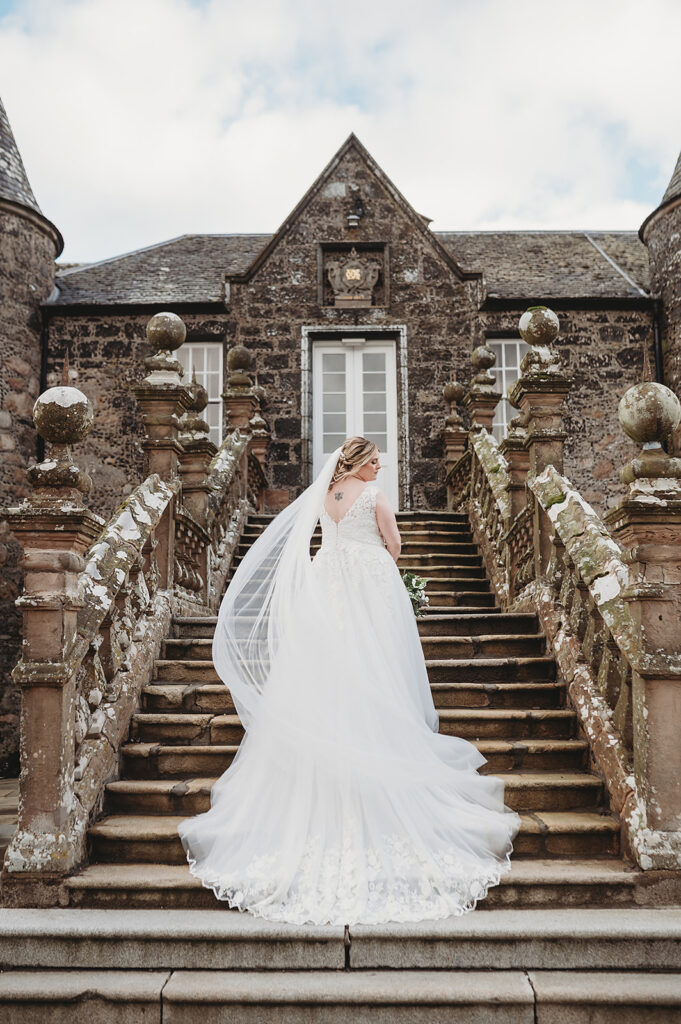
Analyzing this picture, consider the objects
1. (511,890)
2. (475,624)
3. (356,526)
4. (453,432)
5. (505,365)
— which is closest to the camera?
(511,890)

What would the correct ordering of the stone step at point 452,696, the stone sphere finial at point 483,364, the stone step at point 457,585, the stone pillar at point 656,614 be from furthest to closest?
the stone sphere finial at point 483,364 → the stone step at point 457,585 → the stone step at point 452,696 → the stone pillar at point 656,614

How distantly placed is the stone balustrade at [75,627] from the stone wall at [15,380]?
6.09 metres

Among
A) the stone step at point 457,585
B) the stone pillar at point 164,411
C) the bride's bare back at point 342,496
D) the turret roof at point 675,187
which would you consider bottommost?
the stone step at point 457,585

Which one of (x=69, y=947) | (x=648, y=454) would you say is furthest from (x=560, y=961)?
(x=648, y=454)

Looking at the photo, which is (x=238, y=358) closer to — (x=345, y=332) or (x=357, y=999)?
(x=345, y=332)

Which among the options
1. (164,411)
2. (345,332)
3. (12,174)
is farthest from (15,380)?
(164,411)

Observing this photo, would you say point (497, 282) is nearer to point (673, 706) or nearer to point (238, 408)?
point (238, 408)

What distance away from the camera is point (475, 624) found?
633 centimetres

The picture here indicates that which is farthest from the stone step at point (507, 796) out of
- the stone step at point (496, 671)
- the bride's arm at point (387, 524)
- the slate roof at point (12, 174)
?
the slate roof at point (12, 174)

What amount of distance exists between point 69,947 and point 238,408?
733 cm

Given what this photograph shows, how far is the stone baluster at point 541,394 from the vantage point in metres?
6.38

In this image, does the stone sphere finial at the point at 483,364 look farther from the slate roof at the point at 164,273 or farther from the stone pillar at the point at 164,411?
the stone pillar at the point at 164,411

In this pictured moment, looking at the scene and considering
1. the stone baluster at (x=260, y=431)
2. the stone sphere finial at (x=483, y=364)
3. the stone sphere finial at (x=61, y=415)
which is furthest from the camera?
the stone baluster at (x=260, y=431)

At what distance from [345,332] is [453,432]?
2.35 m
